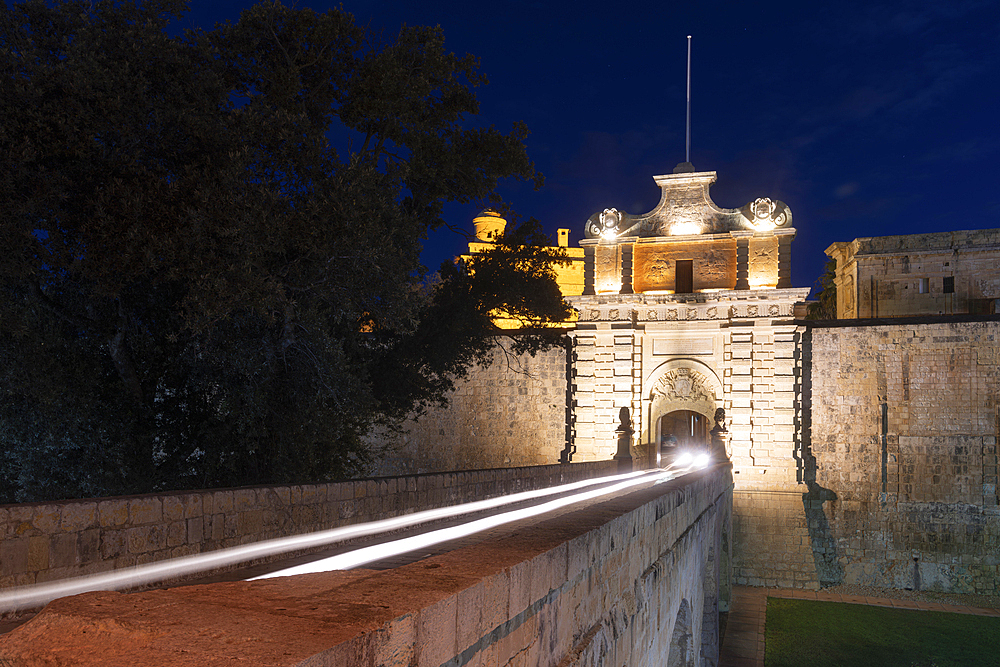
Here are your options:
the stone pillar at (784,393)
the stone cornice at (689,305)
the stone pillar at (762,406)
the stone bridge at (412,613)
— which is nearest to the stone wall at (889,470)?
the stone pillar at (784,393)

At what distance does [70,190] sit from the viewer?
28.0ft

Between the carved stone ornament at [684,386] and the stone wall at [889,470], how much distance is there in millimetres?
2708

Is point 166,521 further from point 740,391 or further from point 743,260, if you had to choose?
point 743,260

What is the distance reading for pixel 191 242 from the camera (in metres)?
8.22

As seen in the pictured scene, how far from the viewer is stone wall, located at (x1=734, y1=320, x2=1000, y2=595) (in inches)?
677

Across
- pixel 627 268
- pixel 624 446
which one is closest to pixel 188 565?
pixel 624 446

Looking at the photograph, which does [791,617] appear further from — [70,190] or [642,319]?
[70,190]

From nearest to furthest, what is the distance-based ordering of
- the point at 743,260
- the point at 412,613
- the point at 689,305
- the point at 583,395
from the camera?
the point at 412,613, the point at 743,260, the point at 689,305, the point at 583,395

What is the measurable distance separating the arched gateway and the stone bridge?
49.0ft

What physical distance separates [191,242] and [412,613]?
7248mm

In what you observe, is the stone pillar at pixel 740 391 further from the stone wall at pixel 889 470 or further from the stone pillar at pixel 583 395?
the stone pillar at pixel 583 395

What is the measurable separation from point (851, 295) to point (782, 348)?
9.36m

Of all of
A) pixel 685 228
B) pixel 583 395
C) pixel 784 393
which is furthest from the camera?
pixel 583 395

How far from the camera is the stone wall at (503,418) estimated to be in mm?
20859
